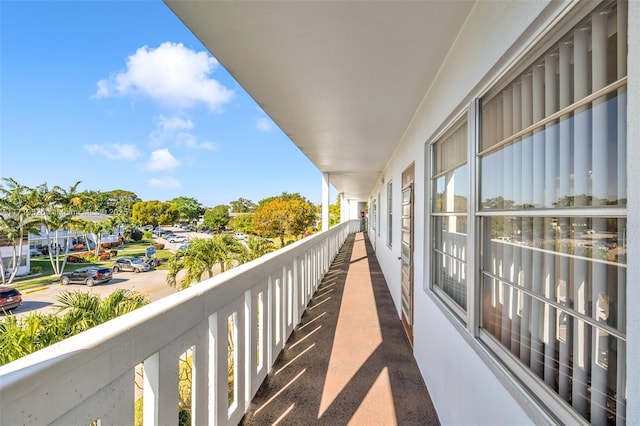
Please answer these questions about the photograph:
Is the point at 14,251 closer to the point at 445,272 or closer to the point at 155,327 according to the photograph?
the point at 155,327

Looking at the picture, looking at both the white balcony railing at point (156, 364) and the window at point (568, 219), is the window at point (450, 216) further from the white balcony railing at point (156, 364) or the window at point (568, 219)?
the white balcony railing at point (156, 364)

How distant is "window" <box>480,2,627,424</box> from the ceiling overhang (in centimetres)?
67

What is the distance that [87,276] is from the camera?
32.9 feet

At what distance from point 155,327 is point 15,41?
432 inches

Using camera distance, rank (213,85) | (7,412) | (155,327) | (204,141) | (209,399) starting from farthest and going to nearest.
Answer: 1. (204,141)
2. (213,85)
3. (209,399)
4. (155,327)
5. (7,412)

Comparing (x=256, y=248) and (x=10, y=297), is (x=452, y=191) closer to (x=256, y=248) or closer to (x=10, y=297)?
(x=256, y=248)

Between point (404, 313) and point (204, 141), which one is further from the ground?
point (204, 141)

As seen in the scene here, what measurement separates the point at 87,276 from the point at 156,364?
11.8m

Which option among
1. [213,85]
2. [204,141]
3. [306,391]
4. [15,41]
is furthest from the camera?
[204,141]

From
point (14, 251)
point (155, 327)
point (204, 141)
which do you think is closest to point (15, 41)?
point (14, 251)

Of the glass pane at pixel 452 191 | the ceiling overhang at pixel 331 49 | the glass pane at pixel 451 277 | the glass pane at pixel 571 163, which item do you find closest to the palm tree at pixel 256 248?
the ceiling overhang at pixel 331 49

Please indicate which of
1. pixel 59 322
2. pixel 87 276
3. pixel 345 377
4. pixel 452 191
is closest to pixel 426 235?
pixel 452 191

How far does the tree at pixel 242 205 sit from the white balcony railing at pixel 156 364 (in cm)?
6639

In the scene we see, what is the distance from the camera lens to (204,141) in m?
55.2
